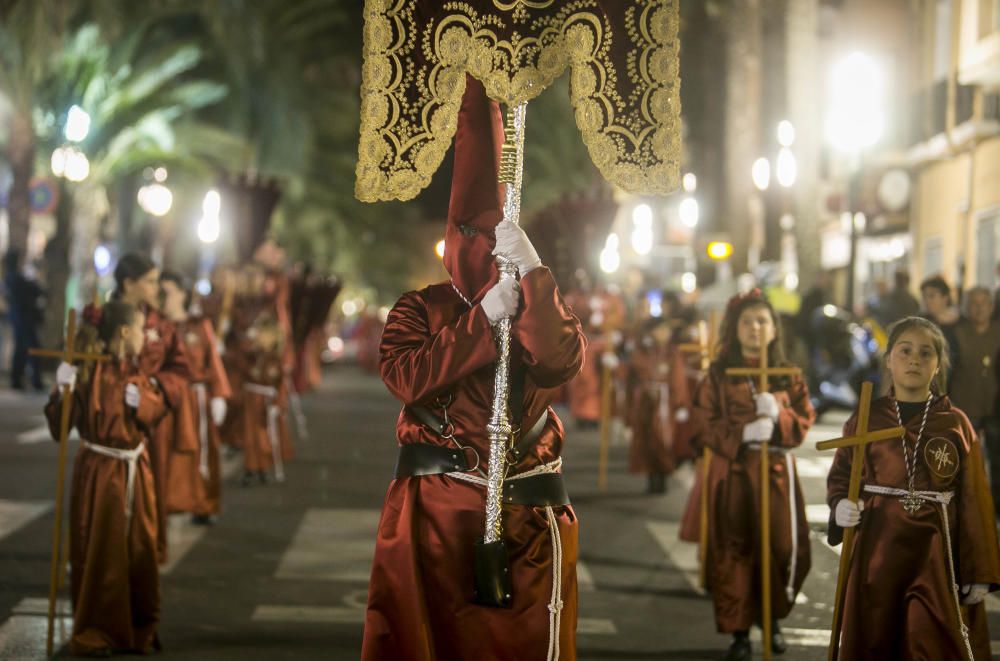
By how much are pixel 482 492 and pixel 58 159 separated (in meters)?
24.7

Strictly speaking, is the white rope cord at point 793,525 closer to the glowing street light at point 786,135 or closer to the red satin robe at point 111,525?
the red satin robe at point 111,525

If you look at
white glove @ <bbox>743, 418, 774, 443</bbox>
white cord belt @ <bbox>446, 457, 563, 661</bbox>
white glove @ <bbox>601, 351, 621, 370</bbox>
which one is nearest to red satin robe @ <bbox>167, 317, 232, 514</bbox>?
white glove @ <bbox>743, 418, 774, 443</bbox>

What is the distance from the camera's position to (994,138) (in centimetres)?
2380

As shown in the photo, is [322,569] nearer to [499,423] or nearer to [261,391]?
[261,391]

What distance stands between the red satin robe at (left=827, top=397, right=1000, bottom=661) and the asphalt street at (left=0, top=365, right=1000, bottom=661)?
196cm

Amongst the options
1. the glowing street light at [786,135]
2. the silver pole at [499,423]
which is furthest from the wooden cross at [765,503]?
the glowing street light at [786,135]

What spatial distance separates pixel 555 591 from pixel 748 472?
3401 mm

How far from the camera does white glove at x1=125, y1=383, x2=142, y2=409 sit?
8016 mm

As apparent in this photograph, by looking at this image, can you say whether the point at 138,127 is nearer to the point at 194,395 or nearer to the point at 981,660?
the point at 194,395

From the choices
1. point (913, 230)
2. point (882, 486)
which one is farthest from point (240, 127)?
point (882, 486)

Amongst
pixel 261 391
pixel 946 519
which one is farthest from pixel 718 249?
pixel 946 519

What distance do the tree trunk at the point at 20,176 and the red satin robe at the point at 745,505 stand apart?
2017cm

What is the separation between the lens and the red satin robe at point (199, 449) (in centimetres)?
1170

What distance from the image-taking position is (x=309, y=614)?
8.88 m
